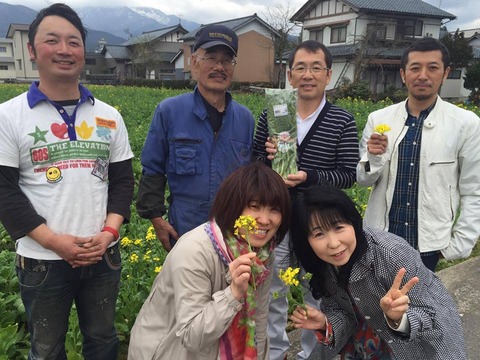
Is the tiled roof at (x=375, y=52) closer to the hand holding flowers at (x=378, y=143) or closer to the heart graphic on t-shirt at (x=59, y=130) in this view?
the hand holding flowers at (x=378, y=143)

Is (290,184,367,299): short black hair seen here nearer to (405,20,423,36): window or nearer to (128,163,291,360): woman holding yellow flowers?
(128,163,291,360): woman holding yellow flowers

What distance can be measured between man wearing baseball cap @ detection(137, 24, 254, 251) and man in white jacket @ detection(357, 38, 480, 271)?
3.02ft

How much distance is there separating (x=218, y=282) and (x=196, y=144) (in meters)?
1.01

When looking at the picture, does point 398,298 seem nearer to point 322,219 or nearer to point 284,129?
point 322,219

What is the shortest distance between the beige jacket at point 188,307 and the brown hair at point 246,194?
0.47 ft

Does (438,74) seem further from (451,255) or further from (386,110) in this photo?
(451,255)

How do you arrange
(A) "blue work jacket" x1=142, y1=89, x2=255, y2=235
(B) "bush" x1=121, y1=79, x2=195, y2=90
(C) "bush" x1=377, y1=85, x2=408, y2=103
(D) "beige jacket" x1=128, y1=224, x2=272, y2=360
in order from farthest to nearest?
(B) "bush" x1=121, y1=79, x2=195, y2=90 → (C) "bush" x1=377, y1=85, x2=408, y2=103 → (A) "blue work jacket" x1=142, y1=89, x2=255, y2=235 → (D) "beige jacket" x1=128, y1=224, x2=272, y2=360

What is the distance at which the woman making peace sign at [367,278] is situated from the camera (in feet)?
6.54

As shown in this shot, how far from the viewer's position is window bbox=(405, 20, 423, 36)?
30969 mm

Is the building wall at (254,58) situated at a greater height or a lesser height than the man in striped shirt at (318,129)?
greater

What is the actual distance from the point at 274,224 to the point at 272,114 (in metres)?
0.91

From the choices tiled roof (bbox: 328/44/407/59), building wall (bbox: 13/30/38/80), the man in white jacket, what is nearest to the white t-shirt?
the man in white jacket

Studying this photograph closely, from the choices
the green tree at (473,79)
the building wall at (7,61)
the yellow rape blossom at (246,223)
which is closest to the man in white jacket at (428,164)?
the yellow rape blossom at (246,223)

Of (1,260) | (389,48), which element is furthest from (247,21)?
(1,260)
